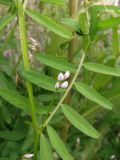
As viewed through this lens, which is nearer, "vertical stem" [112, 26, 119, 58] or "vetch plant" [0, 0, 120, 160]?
"vetch plant" [0, 0, 120, 160]

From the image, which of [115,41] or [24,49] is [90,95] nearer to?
[24,49]

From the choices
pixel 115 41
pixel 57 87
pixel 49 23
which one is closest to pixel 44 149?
pixel 57 87

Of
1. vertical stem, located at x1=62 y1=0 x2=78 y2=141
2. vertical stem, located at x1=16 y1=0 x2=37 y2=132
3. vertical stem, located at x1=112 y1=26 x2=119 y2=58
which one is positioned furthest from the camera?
vertical stem, located at x1=62 y1=0 x2=78 y2=141

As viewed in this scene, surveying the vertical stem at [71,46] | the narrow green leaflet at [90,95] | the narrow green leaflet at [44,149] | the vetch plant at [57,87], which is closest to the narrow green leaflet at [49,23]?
the vetch plant at [57,87]

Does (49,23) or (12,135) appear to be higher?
(49,23)

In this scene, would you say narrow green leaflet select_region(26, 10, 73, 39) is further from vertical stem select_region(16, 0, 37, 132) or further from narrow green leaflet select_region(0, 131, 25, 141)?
narrow green leaflet select_region(0, 131, 25, 141)

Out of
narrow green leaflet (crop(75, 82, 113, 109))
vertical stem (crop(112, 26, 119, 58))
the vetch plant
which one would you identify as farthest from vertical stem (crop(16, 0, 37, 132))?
vertical stem (crop(112, 26, 119, 58))

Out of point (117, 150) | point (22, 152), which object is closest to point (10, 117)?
point (22, 152)
